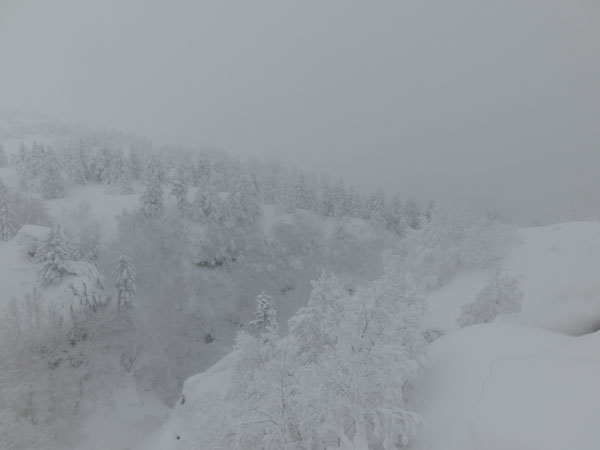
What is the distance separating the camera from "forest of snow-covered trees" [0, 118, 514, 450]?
1173cm

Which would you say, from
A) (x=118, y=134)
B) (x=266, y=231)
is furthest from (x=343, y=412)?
(x=118, y=134)

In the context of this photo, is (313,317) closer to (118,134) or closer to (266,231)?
(266,231)

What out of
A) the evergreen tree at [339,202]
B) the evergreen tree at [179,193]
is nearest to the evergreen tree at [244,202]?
the evergreen tree at [179,193]

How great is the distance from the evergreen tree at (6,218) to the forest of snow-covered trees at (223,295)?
0.19 m

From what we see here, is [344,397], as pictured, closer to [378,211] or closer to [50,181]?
[50,181]

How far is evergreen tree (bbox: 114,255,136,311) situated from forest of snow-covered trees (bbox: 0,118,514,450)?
15 cm

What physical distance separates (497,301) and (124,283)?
43700mm

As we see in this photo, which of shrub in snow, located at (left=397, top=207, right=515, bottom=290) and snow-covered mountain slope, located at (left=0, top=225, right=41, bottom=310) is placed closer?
snow-covered mountain slope, located at (left=0, top=225, right=41, bottom=310)

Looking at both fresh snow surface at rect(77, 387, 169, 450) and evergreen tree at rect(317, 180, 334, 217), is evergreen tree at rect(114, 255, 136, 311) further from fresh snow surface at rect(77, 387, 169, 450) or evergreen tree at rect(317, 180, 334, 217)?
evergreen tree at rect(317, 180, 334, 217)

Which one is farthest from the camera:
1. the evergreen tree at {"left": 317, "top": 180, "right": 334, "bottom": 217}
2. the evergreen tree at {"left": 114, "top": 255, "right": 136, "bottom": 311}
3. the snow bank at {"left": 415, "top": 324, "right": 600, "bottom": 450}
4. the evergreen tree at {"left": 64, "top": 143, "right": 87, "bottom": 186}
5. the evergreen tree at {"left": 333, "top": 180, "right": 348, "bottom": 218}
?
the evergreen tree at {"left": 333, "top": 180, "right": 348, "bottom": 218}

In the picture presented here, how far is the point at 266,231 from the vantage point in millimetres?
74875

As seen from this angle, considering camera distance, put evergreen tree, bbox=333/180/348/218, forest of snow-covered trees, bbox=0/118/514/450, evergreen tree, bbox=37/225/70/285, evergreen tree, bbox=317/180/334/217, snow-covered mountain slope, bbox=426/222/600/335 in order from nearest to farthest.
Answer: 1. forest of snow-covered trees, bbox=0/118/514/450
2. snow-covered mountain slope, bbox=426/222/600/335
3. evergreen tree, bbox=37/225/70/285
4. evergreen tree, bbox=317/180/334/217
5. evergreen tree, bbox=333/180/348/218

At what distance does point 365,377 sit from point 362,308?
2.72 meters

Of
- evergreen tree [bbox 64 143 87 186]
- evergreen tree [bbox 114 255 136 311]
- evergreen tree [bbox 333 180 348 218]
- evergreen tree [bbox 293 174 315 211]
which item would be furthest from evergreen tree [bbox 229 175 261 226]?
evergreen tree [bbox 64 143 87 186]
